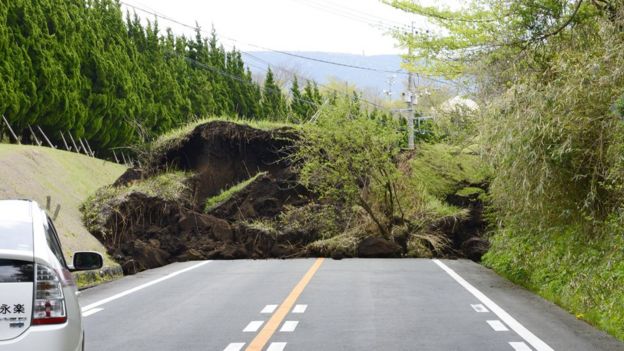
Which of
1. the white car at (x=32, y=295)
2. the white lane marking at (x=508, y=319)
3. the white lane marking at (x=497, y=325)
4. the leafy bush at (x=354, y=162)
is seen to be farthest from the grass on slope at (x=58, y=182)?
the white car at (x=32, y=295)

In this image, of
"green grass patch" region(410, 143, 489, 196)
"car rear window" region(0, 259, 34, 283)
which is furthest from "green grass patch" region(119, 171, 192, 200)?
"car rear window" region(0, 259, 34, 283)

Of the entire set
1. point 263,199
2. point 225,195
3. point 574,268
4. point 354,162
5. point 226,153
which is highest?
point 226,153

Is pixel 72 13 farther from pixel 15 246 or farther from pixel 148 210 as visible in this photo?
pixel 15 246

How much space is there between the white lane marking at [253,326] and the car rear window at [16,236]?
5225 millimetres

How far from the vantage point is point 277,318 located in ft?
39.7

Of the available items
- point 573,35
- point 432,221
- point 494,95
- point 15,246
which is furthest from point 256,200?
point 15,246

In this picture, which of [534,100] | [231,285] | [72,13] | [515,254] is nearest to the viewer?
[534,100]

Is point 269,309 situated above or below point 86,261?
below

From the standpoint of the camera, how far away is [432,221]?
26594 millimetres

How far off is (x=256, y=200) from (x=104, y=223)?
5065 mm

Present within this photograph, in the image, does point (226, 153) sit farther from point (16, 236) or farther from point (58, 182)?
point (16, 236)

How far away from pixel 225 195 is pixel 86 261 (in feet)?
71.3

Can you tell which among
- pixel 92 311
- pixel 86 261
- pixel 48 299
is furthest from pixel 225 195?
pixel 48 299

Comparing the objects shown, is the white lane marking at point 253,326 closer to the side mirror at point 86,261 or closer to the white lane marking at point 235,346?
the white lane marking at point 235,346
